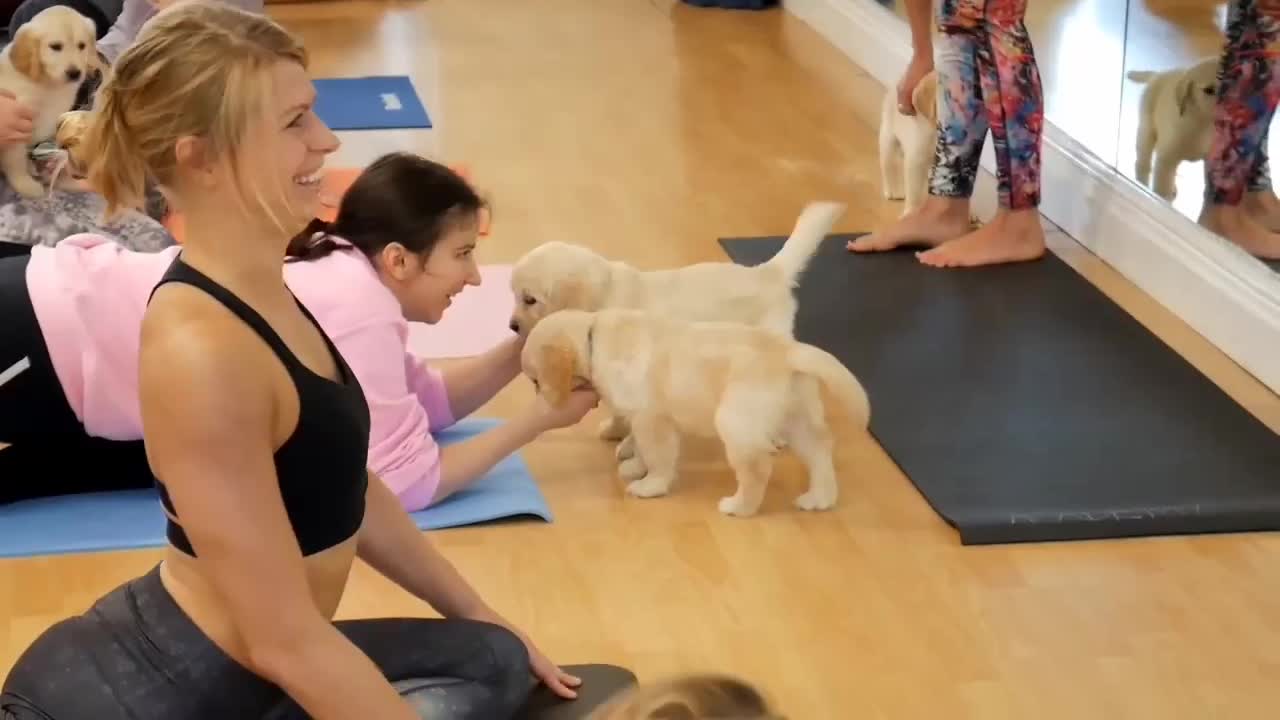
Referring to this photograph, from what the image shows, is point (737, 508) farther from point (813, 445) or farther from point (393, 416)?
point (393, 416)

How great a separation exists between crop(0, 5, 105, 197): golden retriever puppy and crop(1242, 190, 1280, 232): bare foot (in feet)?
8.03

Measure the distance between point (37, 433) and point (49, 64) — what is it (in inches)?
47.5

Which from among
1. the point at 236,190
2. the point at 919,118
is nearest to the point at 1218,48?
the point at 919,118

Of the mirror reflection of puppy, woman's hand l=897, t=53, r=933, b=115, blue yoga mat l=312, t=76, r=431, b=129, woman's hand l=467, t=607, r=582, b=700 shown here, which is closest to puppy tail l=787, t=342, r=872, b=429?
woman's hand l=467, t=607, r=582, b=700

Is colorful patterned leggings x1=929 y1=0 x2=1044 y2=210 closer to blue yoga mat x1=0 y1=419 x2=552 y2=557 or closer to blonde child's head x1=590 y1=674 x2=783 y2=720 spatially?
blue yoga mat x1=0 y1=419 x2=552 y2=557

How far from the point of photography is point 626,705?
1163 millimetres

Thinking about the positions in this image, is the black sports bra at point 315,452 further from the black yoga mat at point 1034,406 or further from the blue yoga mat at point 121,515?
the black yoga mat at point 1034,406

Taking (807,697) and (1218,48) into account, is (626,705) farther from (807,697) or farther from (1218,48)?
(1218,48)

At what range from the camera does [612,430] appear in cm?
296

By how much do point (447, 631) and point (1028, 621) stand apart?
35.7 inches

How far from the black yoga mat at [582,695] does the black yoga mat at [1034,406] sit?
0.75 m

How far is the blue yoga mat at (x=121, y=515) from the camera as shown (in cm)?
252

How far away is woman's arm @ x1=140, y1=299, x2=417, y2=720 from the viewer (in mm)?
1386

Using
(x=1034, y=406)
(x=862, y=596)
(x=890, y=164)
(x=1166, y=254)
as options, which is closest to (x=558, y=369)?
(x=862, y=596)
